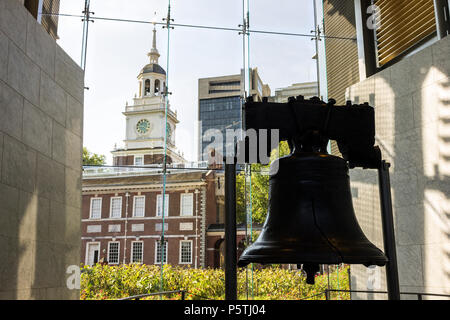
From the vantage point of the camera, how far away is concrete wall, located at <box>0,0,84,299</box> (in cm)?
286

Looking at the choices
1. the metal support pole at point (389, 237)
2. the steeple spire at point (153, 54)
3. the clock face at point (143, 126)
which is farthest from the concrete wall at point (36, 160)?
the metal support pole at point (389, 237)

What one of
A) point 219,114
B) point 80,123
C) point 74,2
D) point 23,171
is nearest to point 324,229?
point 23,171

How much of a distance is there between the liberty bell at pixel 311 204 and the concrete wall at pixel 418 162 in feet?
6.91

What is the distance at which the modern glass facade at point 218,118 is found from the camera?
611 centimetres

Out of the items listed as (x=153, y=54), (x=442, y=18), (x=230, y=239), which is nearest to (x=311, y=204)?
(x=230, y=239)

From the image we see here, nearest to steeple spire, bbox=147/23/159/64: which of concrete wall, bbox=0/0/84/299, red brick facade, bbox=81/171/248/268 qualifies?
red brick facade, bbox=81/171/248/268

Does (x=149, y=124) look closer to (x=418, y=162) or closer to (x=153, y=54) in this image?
(x=153, y=54)

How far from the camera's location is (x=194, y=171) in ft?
20.0

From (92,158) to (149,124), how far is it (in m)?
0.94

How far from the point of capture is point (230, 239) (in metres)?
1.49

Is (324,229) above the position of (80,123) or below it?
below

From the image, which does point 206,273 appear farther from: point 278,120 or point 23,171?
point 278,120

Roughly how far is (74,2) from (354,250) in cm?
579

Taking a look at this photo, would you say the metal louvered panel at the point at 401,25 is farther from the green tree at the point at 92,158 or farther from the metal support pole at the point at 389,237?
the green tree at the point at 92,158
